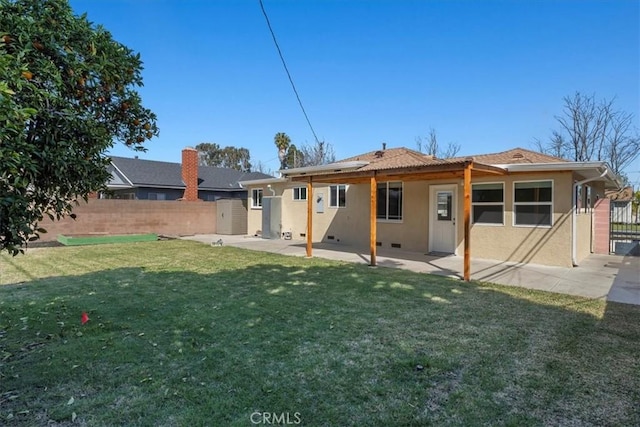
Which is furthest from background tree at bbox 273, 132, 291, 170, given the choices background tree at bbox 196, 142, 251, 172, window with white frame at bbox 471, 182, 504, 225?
window with white frame at bbox 471, 182, 504, 225

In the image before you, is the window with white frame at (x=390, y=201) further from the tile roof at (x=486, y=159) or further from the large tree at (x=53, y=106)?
the large tree at (x=53, y=106)

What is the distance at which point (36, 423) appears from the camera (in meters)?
2.55

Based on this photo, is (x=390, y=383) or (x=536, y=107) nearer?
(x=390, y=383)

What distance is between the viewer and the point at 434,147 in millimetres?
33469

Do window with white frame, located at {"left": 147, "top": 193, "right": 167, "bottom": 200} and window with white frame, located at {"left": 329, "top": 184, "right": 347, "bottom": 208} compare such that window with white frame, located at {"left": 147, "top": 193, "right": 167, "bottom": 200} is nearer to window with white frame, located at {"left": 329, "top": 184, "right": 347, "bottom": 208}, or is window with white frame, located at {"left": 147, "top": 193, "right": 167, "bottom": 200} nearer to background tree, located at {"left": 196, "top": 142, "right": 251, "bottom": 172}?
window with white frame, located at {"left": 329, "top": 184, "right": 347, "bottom": 208}

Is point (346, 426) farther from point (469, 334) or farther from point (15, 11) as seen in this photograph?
point (15, 11)

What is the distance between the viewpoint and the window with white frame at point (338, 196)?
46.5 feet

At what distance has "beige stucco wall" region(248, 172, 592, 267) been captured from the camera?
29.7 feet

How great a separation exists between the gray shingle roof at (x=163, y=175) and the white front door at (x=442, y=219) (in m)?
18.0

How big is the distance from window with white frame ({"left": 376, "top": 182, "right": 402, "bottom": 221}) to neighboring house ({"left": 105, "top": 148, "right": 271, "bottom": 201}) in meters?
12.9

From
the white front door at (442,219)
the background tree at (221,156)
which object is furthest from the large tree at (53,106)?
the background tree at (221,156)

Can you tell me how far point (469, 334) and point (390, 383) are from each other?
169 cm

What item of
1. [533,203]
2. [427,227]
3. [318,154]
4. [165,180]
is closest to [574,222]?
[533,203]

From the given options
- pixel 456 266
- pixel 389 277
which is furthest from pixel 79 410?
pixel 456 266
